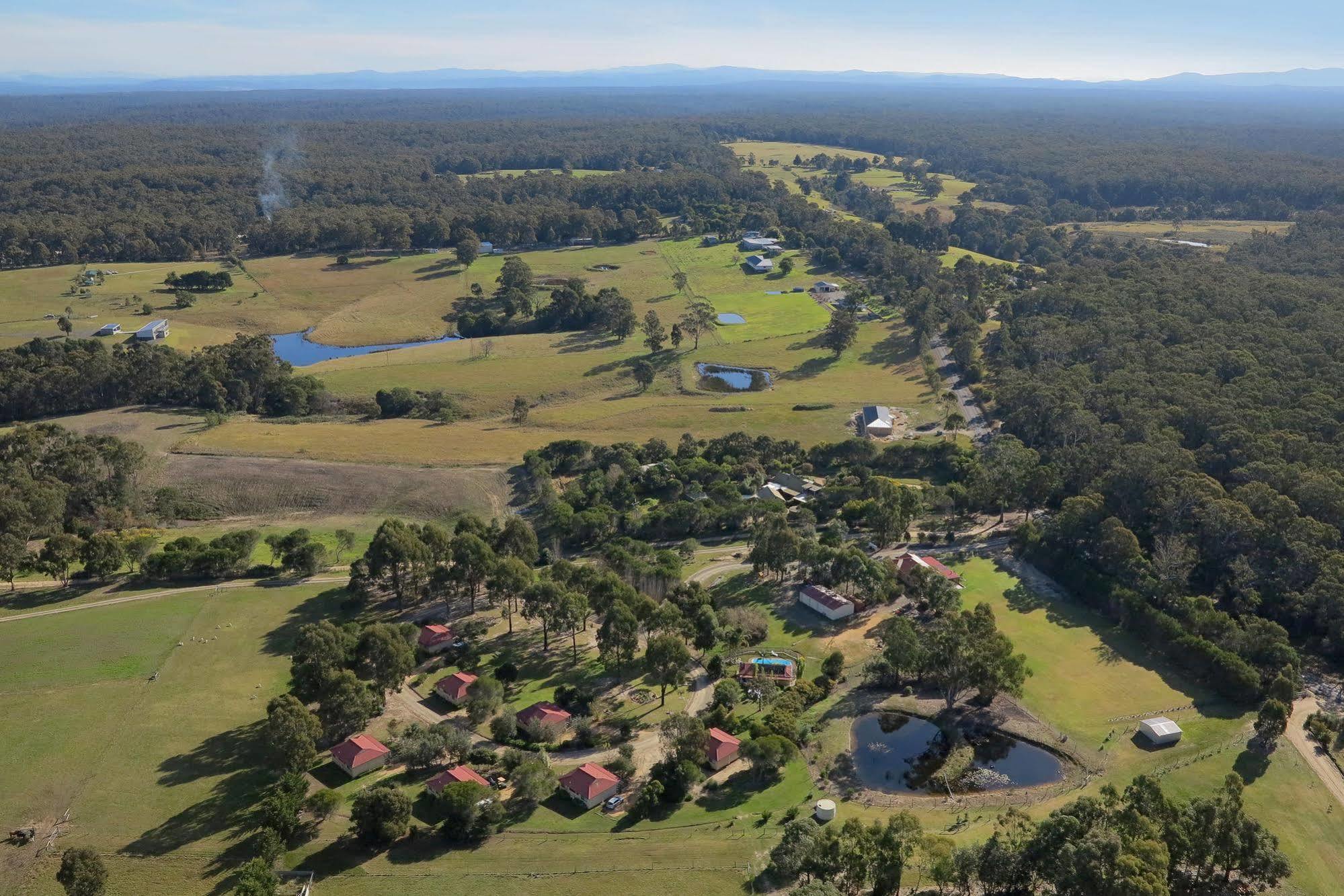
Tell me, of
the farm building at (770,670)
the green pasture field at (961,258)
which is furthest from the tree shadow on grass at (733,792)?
the green pasture field at (961,258)

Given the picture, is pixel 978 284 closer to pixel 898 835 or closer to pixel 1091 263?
pixel 1091 263

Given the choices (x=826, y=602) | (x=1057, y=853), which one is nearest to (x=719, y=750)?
(x=1057, y=853)

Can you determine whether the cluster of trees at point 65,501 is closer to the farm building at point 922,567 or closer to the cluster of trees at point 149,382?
the cluster of trees at point 149,382

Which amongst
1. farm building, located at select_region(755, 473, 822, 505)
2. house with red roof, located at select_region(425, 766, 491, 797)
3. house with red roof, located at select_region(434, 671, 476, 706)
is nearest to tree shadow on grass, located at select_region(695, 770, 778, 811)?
house with red roof, located at select_region(425, 766, 491, 797)

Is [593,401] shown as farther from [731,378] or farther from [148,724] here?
[148,724]

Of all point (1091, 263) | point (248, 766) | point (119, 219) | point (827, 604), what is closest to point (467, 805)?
point (248, 766)
